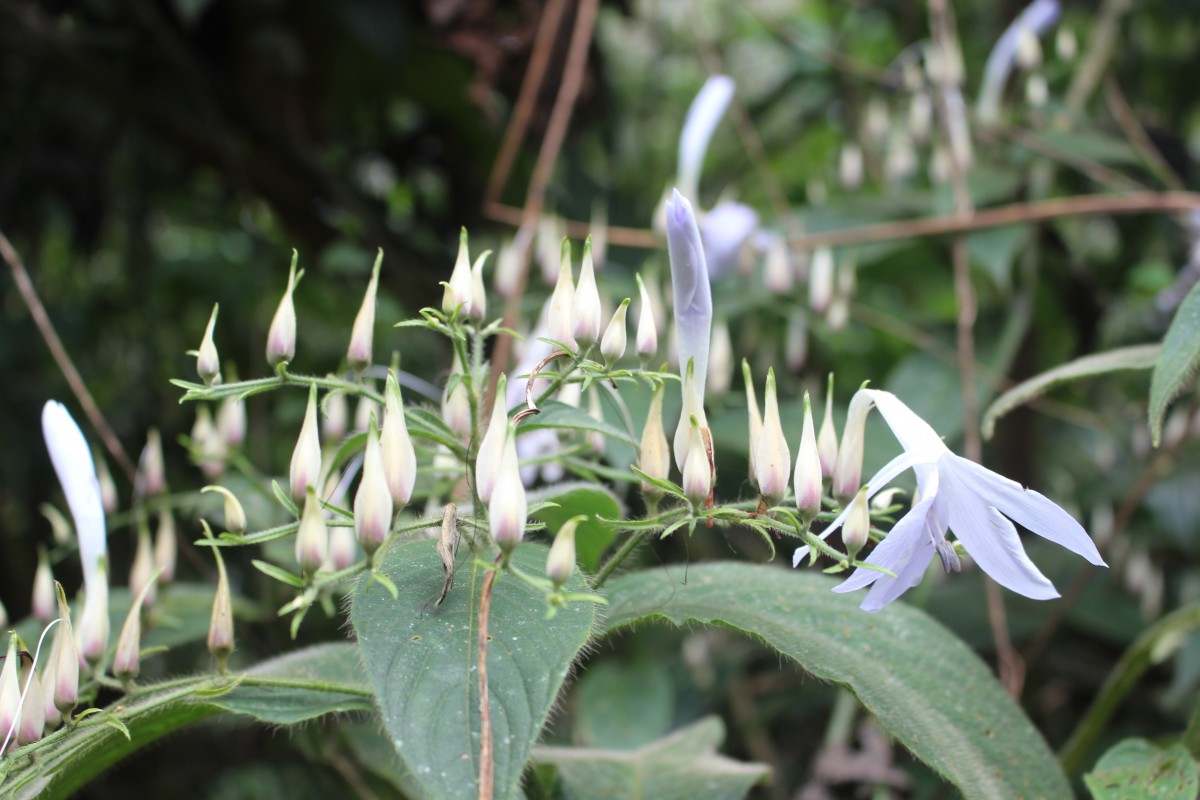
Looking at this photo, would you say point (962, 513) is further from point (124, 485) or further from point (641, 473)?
point (124, 485)

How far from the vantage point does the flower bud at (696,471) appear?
0.43m

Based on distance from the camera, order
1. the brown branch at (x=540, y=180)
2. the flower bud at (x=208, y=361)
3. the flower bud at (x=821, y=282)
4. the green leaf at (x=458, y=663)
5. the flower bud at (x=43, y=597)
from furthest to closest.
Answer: the flower bud at (x=821, y=282), the brown branch at (x=540, y=180), the flower bud at (x=43, y=597), the flower bud at (x=208, y=361), the green leaf at (x=458, y=663)

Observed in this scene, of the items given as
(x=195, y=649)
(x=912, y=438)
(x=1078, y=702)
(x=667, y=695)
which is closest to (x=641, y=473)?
(x=912, y=438)

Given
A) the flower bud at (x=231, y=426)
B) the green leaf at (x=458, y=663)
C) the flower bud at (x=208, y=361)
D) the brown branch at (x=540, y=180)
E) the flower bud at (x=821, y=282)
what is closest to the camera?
the green leaf at (x=458, y=663)

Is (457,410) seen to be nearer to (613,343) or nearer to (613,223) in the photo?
(613,343)

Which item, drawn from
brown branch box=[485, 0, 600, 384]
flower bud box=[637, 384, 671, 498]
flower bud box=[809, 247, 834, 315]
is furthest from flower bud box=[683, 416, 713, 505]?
flower bud box=[809, 247, 834, 315]

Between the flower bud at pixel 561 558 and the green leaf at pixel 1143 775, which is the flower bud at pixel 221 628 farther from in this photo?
the green leaf at pixel 1143 775

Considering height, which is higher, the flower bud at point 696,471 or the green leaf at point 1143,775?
the flower bud at point 696,471

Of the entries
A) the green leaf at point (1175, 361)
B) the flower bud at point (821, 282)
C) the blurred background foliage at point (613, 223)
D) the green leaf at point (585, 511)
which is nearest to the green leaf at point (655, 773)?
the green leaf at point (585, 511)

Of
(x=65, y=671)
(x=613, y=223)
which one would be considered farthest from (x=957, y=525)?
(x=613, y=223)

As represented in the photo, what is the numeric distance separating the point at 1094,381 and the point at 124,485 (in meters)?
1.31

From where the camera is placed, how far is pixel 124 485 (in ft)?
4.74

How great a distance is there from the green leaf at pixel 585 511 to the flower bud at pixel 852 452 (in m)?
0.12

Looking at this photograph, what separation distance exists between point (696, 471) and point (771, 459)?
3 cm
